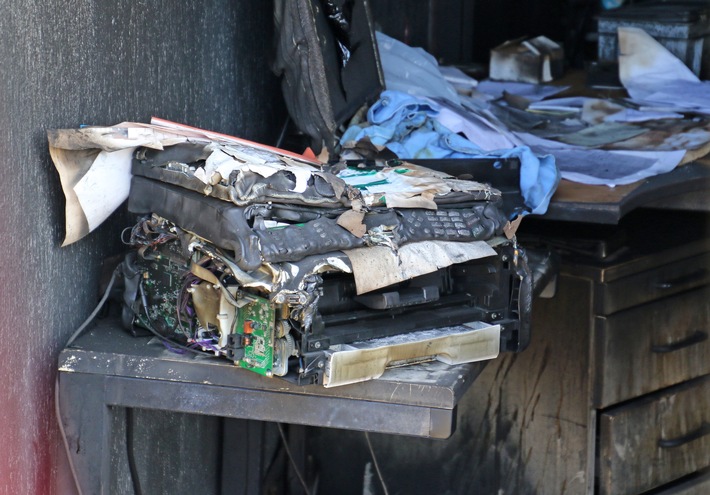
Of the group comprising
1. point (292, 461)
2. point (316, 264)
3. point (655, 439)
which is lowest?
point (292, 461)

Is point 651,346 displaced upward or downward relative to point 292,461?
upward

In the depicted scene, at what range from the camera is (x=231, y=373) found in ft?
5.81

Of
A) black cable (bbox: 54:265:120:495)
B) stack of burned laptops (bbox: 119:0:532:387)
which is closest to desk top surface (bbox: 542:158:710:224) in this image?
stack of burned laptops (bbox: 119:0:532:387)

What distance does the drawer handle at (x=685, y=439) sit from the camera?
2.78 meters

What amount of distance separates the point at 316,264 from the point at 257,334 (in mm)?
162

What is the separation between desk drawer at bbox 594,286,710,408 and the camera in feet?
8.63

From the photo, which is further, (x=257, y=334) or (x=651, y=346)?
(x=651, y=346)

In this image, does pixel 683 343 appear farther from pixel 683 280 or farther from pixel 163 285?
pixel 163 285

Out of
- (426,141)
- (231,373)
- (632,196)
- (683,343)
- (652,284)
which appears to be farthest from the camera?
(683,343)

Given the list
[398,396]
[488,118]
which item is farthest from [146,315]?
[488,118]

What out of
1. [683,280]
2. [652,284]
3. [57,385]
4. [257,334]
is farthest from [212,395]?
[683,280]

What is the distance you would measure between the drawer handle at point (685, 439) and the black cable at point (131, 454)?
1408mm

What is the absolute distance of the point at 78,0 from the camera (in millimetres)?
1820

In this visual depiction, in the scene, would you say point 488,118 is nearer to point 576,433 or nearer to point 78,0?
point 576,433
